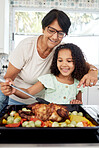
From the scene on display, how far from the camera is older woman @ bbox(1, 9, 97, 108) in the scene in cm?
138

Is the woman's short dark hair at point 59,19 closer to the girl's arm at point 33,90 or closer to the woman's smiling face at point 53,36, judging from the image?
the woman's smiling face at point 53,36

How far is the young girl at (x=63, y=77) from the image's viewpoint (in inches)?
56.9

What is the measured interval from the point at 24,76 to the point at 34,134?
39.0 inches

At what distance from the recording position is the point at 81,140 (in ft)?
2.07

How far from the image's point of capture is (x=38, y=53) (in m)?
1.55

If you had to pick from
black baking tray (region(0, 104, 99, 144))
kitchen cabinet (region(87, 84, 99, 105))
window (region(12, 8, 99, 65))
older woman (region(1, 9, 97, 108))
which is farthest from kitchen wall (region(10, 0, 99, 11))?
black baking tray (region(0, 104, 99, 144))

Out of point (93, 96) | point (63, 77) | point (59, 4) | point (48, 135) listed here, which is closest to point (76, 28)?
point (59, 4)

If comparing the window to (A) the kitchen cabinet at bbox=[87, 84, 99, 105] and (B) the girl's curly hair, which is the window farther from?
(B) the girl's curly hair

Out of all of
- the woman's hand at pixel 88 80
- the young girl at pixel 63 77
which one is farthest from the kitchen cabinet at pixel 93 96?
the woman's hand at pixel 88 80

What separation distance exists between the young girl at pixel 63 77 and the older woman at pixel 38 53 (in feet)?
0.29

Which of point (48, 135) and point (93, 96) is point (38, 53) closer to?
point (48, 135)

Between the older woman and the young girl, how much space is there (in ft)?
0.29

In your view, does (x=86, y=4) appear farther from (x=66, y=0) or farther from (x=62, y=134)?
(x=62, y=134)

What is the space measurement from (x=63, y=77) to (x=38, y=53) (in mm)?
324
